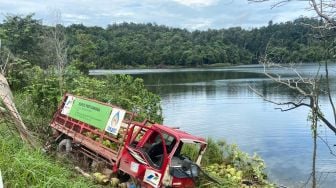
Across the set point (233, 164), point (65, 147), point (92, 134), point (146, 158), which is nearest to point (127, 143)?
point (146, 158)

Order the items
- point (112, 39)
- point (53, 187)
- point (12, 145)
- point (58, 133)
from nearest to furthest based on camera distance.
→ point (53, 187) < point (12, 145) < point (58, 133) < point (112, 39)

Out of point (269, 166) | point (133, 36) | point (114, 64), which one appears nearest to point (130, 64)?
point (114, 64)

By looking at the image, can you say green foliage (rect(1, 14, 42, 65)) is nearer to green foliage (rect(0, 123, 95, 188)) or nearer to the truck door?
the truck door

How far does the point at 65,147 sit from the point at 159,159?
3265mm

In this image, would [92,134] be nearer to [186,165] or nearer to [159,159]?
[159,159]

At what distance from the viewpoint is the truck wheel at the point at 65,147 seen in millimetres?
12039

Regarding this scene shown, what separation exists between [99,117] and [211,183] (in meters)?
3.48

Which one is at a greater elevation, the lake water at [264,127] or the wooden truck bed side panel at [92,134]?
the wooden truck bed side panel at [92,134]

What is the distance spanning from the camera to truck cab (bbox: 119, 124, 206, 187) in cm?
962

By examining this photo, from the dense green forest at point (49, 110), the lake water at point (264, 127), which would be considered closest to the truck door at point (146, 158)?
the dense green forest at point (49, 110)

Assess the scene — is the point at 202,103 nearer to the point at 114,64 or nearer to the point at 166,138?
the point at 166,138

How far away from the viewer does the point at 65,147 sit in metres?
12.3

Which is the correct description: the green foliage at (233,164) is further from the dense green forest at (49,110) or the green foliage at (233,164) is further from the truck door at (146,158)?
the truck door at (146,158)

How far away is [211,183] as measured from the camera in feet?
35.4
